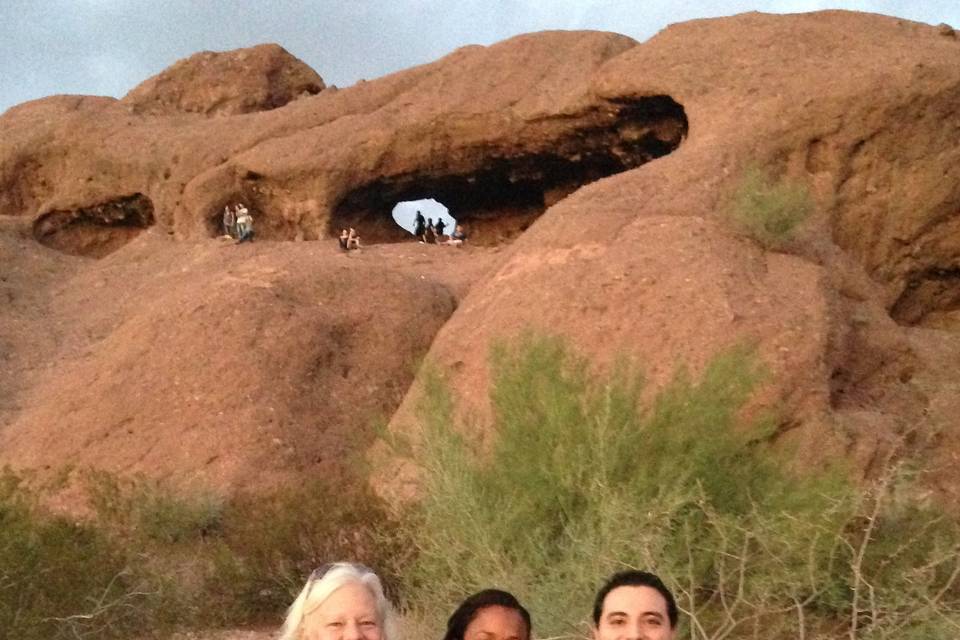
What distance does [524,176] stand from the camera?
76.1ft

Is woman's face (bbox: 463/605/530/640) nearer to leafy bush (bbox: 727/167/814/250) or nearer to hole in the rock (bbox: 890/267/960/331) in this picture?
leafy bush (bbox: 727/167/814/250)

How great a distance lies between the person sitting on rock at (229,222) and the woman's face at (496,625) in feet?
63.4

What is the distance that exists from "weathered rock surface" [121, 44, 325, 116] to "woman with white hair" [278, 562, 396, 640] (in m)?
24.2

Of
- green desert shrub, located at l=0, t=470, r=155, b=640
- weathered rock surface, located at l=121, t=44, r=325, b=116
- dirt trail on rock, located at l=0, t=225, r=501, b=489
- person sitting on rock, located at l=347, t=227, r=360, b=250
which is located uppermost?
weathered rock surface, located at l=121, t=44, r=325, b=116

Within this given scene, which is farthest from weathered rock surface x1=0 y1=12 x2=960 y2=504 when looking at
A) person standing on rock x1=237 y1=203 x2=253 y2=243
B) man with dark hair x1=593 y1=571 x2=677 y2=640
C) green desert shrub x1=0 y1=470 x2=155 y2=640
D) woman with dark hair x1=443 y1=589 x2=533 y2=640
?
woman with dark hair x1=443 y1=589 x2=533 y2=640

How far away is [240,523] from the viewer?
44.1 ft

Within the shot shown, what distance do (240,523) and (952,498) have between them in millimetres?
6887

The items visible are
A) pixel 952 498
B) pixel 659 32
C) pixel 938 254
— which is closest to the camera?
pixel 952 498

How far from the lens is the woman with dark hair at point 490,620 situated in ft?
12.9

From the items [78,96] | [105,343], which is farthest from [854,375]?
[78,96]

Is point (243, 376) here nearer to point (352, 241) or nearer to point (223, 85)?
point (352, 241)

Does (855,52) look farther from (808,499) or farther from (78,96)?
(78,96)

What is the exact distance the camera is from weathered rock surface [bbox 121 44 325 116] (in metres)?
27.4

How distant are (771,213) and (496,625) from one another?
11.4 meters
